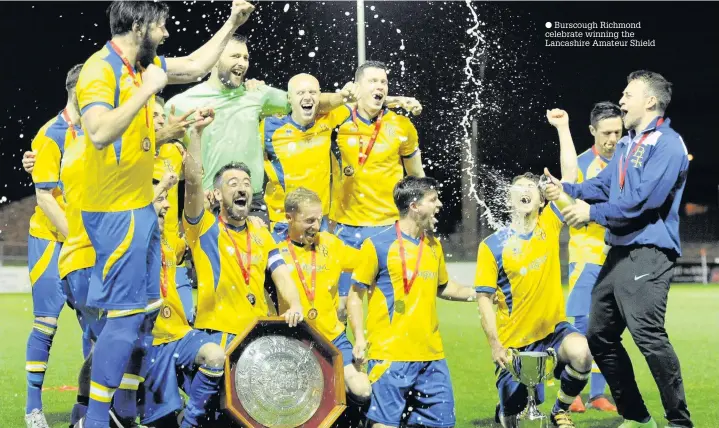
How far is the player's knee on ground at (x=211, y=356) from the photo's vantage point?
197 inches

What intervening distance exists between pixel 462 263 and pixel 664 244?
15.9 m

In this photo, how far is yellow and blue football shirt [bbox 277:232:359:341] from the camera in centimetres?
553

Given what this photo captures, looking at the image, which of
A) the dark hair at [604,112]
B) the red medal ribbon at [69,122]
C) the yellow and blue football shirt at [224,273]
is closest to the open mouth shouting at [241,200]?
the yellow and blue football shirt at [224,273]

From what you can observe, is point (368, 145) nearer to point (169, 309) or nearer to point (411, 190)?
point (411, 190)

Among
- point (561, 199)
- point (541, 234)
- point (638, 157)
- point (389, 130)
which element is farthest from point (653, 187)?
point (389, 130)

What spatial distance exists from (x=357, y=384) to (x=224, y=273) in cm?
95

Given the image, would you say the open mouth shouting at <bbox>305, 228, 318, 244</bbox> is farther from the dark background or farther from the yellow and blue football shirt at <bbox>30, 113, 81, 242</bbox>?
the dark background

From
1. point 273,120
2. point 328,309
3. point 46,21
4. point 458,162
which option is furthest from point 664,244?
point 458,162

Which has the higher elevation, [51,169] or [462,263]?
[51,169]

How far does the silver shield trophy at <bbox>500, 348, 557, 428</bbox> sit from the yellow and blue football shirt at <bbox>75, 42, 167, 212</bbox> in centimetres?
213

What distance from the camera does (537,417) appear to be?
4.97m

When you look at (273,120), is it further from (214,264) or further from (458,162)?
(458,162)

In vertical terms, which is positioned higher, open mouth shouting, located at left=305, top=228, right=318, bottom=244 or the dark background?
the dark background

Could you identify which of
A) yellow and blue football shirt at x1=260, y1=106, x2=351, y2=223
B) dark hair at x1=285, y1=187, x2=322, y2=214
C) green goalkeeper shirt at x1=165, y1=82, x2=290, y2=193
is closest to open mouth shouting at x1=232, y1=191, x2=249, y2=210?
dark hair at x1=285, y1=187, x2=322, y2=214
